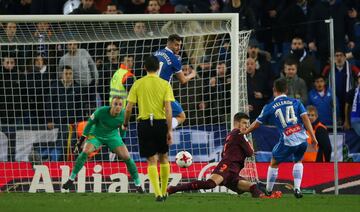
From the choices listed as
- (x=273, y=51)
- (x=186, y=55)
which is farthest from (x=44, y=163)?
(x=273, y=51)

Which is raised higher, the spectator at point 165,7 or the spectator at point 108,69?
the spectator at point 165,7

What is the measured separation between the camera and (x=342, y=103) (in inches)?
834

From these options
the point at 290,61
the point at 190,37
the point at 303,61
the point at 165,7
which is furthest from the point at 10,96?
the point at 303,61

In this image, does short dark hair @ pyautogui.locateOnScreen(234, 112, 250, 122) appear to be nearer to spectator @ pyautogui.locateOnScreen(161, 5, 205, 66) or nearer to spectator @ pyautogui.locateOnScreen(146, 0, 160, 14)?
spectator @ pyautogui.locateOnScreen(161, 5, 205, 66)

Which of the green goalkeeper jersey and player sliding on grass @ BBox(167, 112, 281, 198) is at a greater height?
the green goalkeeper jersey

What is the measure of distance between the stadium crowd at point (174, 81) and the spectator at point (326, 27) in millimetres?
21

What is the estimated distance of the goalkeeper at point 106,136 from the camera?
58.2 feet

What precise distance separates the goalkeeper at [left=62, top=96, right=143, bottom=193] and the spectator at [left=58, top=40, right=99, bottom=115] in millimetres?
1690

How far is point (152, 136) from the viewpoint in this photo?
47.8 feet

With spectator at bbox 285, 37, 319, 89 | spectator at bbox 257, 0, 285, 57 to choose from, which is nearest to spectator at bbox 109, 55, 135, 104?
spectator at bbox 285, 37, 319, 89

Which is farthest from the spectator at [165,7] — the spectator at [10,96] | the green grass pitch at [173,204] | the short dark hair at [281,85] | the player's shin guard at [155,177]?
the player's shin guard at [155,177]

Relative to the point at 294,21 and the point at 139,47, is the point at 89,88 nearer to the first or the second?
the point at 139,47

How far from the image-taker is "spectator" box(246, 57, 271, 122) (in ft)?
69.1

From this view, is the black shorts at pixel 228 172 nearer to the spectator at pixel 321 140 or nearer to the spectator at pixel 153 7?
the spectator at pixel 321 140
